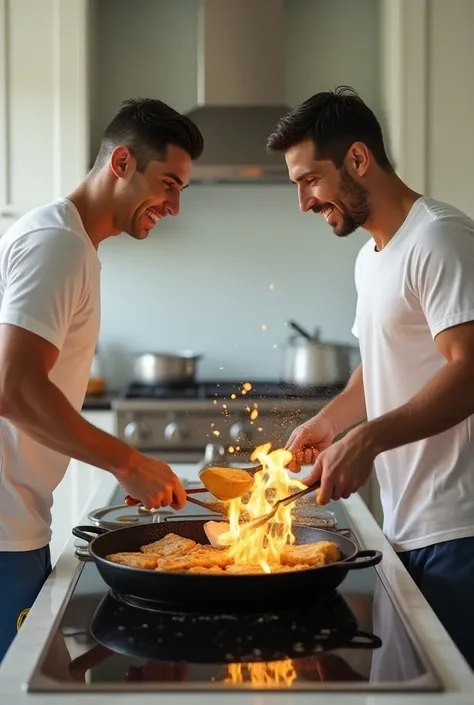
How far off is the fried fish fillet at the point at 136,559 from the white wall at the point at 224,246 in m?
2.87

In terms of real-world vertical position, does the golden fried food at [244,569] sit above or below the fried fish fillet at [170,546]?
above

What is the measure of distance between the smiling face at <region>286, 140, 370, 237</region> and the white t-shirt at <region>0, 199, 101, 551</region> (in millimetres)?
571

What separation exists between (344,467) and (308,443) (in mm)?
524

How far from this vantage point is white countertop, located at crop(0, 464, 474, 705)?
40.9 inches

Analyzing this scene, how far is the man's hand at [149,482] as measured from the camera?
160cm

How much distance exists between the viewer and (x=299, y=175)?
2.12 m

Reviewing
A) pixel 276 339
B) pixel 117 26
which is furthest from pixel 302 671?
pixel 117 26

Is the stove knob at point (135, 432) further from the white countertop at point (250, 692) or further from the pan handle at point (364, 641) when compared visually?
the pan handle at point (364, 641)

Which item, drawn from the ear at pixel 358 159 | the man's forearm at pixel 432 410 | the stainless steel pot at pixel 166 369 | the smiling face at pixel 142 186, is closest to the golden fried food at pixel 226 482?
the man's forearm at pixel 432 410

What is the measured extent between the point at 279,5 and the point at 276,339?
147 centimetres

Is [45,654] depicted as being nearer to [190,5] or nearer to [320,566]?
[320,566]

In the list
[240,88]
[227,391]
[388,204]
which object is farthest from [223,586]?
[240,88]

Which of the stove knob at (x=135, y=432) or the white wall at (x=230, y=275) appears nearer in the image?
the stove knob at (x=135, y=432)

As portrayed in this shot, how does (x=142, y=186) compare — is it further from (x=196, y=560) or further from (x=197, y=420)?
(x=197, y=420)
